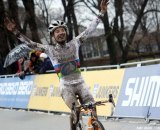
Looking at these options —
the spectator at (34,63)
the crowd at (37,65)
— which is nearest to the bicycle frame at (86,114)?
the crowd at (37,65)

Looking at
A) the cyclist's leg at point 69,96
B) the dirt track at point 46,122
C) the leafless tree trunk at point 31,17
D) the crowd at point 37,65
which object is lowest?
the dirt track at point 46,122

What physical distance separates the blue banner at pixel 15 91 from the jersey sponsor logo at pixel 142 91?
233 inches

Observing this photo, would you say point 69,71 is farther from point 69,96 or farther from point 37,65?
point 37,65

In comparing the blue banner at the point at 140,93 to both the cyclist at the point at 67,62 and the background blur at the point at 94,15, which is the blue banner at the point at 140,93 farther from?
the background blur at the point at 94,15

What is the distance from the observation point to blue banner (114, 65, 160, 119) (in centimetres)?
918

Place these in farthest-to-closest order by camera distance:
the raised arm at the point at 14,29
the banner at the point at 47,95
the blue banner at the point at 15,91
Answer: the blue banner at the point at 15,91 < the banner at the point at 47,95 < the raised arm at the point at 14,29

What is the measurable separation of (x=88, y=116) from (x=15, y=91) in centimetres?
979

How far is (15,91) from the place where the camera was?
1625 cm

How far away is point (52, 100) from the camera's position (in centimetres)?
1359

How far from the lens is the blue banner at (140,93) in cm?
918

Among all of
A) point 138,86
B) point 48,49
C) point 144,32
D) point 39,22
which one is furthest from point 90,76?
point 39,22

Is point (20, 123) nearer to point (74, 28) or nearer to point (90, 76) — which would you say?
point (90, 76)

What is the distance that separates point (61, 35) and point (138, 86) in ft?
11.2

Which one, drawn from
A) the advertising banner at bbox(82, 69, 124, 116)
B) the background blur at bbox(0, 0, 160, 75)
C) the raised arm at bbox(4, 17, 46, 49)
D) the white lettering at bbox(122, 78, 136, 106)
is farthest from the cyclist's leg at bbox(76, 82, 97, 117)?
the background blur at bbox(0, 0, 160, 75)
